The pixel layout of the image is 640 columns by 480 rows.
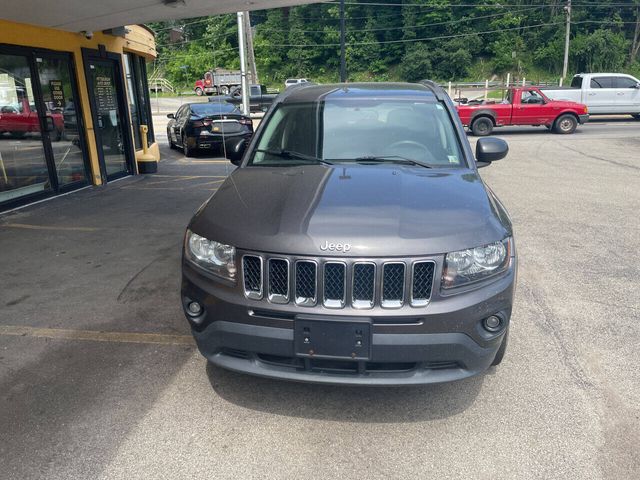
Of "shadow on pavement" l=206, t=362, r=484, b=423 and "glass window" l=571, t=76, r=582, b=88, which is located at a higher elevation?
"glass window" l=571, t=76, r=582, b=88

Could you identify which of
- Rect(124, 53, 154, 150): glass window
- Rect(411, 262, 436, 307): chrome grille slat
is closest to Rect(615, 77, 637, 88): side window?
Rect(124, 53, 154, 150): glass window

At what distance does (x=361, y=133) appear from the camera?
4.00m

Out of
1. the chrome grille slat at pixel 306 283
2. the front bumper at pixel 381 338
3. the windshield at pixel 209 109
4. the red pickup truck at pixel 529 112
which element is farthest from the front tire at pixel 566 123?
the chrome grille slat at pixel 306 283

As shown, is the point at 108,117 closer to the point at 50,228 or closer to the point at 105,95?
the point at 105,95

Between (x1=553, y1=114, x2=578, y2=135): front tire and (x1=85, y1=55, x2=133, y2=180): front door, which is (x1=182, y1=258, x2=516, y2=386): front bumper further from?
(x1=553, y1=114, x2=578, y2=135): front tire

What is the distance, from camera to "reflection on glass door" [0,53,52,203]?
772cm

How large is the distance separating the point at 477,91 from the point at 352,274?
41682 mm

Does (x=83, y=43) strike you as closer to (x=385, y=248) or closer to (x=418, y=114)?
(x=418, y=114)

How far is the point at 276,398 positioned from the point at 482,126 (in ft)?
58.4

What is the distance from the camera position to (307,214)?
2.83 m

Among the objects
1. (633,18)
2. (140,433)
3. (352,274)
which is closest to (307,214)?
(352,274)

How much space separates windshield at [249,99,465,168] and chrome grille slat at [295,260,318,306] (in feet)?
4.42

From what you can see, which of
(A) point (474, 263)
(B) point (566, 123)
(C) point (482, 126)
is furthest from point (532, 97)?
(A) point (474, 263)

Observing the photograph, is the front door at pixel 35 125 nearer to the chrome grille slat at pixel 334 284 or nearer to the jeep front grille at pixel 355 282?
the jeep front grille at pixel 355 282
